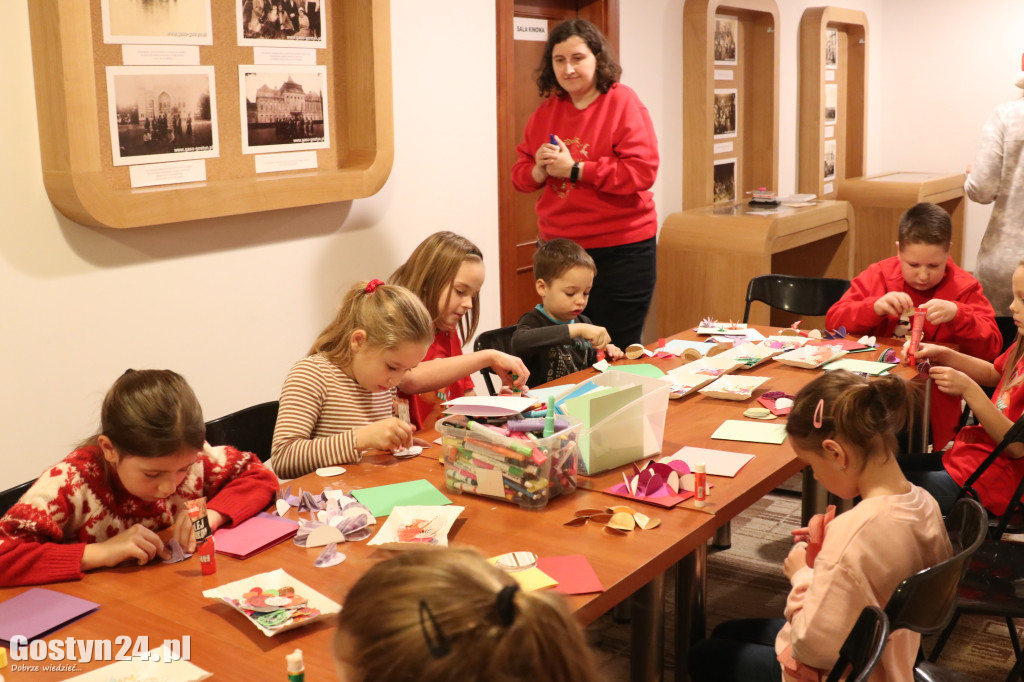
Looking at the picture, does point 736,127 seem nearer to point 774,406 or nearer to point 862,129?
point 862,129

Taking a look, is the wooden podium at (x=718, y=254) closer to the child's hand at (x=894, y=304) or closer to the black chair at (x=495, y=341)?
the child's hand at (x=894, y=304)

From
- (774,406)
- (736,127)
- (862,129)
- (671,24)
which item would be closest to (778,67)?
(736,127)

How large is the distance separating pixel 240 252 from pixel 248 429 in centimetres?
115

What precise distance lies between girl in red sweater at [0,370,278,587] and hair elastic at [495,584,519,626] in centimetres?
108

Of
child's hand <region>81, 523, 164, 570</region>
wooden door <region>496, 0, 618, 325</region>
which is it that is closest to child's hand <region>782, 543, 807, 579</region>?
child's hand <region>81, 523, 164, 570</region>

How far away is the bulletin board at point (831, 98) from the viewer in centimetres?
703

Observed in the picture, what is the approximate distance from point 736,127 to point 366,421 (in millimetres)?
4652

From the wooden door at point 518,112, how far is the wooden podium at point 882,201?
3151mm

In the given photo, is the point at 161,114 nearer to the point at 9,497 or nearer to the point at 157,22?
the point at 157,22

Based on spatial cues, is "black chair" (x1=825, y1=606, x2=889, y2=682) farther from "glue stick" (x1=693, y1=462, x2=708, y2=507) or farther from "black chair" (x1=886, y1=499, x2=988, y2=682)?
"glue stick" (x1=693, y1=462, x2=708, y2=507)

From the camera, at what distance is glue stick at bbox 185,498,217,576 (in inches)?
65.8

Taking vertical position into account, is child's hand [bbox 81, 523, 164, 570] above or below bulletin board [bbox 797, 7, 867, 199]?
below

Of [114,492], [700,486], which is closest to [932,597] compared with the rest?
[700,486]

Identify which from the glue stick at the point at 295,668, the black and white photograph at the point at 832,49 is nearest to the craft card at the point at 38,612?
the glue stick at the point at 295,668
